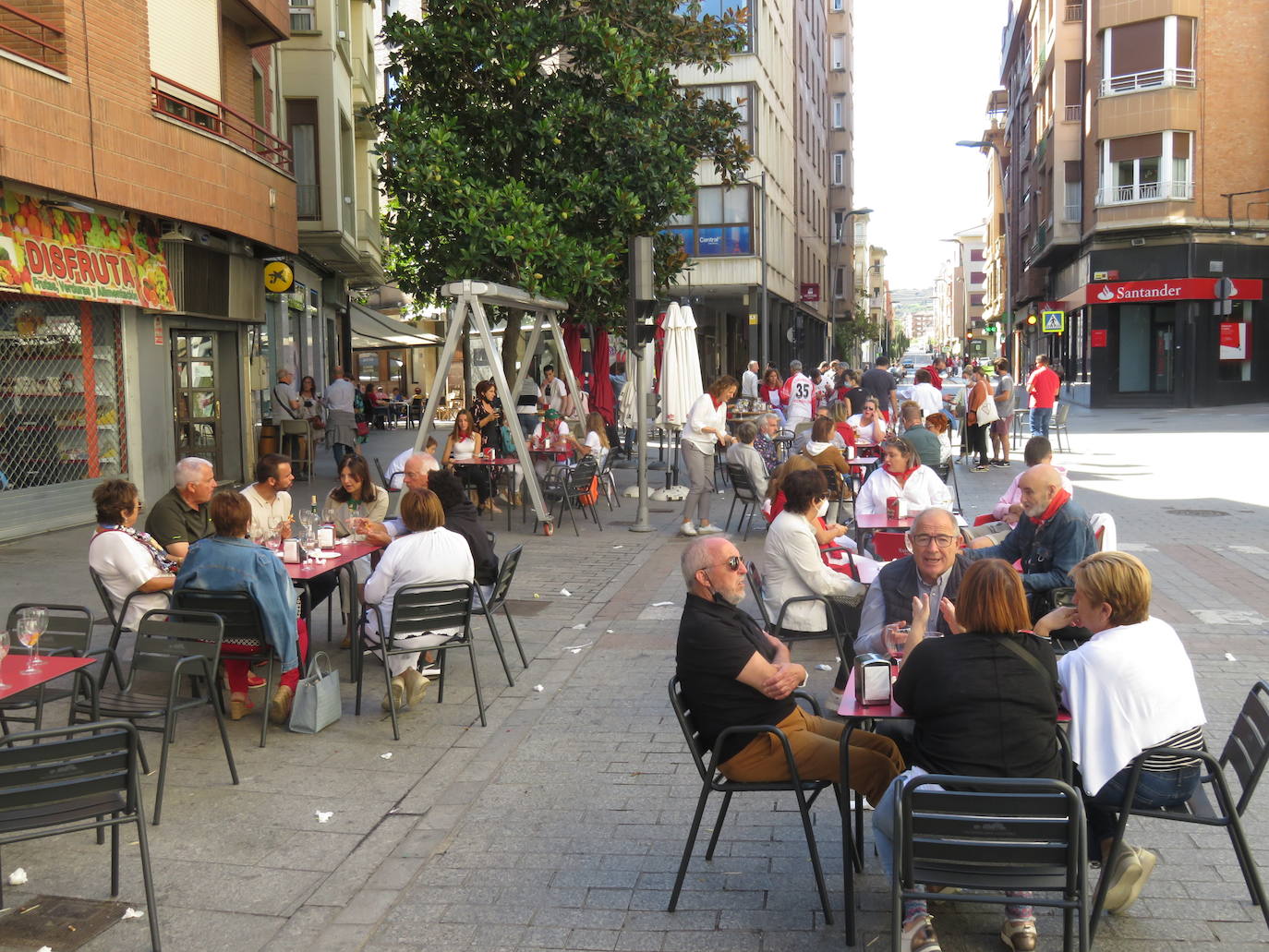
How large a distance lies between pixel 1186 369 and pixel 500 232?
2844 cm

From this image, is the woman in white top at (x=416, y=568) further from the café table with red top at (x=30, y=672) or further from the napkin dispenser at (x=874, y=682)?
the napkin dispenser at (x=874, y=682)

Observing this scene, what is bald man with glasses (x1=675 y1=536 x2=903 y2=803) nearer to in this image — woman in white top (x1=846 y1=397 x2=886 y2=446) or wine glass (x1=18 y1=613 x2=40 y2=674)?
wine glass (x1=18 y1=613 x2=40 y2=674)

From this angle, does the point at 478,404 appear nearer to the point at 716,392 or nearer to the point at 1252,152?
the point at 716,392

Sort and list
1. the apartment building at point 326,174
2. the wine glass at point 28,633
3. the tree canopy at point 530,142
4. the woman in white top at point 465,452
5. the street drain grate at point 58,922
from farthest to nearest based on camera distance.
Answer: the apartment building at point 326,174 < the tree canopy at point 530,142 < the woman in white top at point 465,452 < the wine glass at point 28,633 < the street drain grate at point 58,922

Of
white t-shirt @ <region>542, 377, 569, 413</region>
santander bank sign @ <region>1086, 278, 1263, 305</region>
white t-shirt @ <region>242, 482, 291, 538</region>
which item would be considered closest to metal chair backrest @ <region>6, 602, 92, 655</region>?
white t-shirt @ <region>242, 482, 291, 538</region>

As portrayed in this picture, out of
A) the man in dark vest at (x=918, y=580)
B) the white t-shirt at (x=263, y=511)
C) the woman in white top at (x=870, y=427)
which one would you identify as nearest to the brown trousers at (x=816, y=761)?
the man in dark vest at (x=918, y=580)

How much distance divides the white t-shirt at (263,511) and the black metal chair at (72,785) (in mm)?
4199

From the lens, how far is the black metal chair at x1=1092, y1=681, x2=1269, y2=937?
13.2ft

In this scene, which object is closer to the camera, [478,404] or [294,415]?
[478,404]

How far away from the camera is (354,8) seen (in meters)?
29.7

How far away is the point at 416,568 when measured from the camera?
7.05 m

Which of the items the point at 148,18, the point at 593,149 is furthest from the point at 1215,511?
the point at 148,18

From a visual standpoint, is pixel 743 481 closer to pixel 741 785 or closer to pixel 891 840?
pixel 741 785

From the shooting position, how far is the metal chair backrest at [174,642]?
5.79 meters
